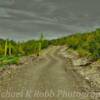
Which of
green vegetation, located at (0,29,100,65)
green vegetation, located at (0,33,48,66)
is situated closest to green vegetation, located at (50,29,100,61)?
green vegetation, located at (0,29,100,65)

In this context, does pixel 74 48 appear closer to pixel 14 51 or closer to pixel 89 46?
→ pixel 89 46

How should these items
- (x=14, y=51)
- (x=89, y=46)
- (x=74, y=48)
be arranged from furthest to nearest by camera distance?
(x=14, y=51) < (x=74, y=48) < (x=89, y=46)

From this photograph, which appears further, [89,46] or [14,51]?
[14,51]

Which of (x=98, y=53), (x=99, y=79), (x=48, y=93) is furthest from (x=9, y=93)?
(x=98, y=53)

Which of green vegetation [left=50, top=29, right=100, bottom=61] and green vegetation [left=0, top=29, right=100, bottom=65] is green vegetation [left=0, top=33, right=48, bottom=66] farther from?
green vegetation [left=50, top=29, right=100, bottom=61]

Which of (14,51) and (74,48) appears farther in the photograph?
(14,51)

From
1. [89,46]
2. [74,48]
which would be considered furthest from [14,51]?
[89,46]

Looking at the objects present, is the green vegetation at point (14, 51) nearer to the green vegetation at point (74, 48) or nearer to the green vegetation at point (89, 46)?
the green vegetation at point (74, 48)

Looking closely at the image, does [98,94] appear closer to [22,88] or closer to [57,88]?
[57,88]

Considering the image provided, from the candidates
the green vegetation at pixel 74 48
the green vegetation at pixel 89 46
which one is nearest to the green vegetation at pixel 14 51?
the green vegetation at pixel 74 48

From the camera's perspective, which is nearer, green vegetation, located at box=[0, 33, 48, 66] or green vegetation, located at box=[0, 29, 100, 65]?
green vegetation, located at box=[0, 29, 100, 65]

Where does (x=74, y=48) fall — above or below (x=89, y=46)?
above

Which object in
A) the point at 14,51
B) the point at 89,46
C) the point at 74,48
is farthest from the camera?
the point at 14,51

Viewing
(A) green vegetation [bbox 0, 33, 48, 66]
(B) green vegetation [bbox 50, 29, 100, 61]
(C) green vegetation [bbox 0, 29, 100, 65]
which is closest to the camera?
(B) green vegetation [bbox 50, 29, 100, 61]
